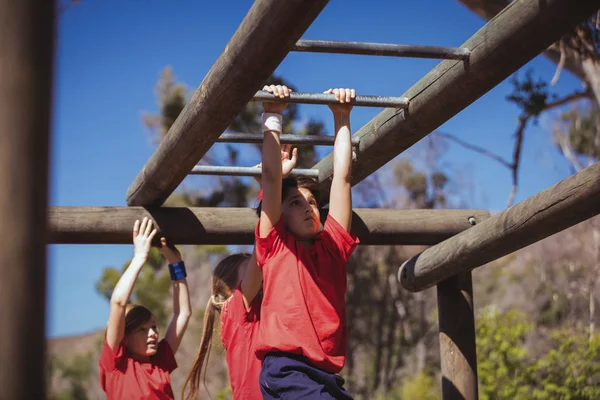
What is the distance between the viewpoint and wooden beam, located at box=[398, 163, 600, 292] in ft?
10.3

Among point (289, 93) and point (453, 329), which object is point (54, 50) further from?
point (453, 329)

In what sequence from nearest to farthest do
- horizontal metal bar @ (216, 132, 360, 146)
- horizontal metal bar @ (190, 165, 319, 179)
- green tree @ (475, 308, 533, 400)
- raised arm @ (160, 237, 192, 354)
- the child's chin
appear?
horizontal metal bar @ (216, 132, 360, 146)
horizontal metal bar @ (190, 165, 319, 179)
the child's chin
raised arm @ (160, 237, 192, 354)
green tree @ (475, 308, 533, 400)

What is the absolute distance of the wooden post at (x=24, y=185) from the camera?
1274 mm

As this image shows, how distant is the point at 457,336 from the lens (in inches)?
177

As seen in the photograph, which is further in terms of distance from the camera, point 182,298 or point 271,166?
point 182,298

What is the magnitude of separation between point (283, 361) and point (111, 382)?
54.0 inches

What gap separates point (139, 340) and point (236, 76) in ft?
6.40

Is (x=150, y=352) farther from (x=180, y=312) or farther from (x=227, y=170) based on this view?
(x=227, y=170)

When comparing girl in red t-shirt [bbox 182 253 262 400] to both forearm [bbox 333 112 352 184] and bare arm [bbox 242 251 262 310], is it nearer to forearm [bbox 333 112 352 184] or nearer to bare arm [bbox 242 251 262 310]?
bare arm [bbox 242 251 262 310]

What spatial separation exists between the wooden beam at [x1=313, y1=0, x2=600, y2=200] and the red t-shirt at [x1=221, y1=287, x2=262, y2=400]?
845 mm

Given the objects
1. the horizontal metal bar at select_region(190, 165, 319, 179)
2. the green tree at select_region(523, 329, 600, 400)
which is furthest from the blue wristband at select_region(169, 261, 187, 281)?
the green tree at select_region(523, 329, 600, 400)

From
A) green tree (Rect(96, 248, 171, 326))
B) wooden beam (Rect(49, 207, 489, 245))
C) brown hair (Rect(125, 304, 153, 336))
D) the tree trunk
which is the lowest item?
brown hair (Rect(125, 304, 153, 336))

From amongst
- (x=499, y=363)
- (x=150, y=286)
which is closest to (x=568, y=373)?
(x=499, y=363)

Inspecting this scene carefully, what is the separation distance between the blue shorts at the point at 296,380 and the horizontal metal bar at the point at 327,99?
919mm
